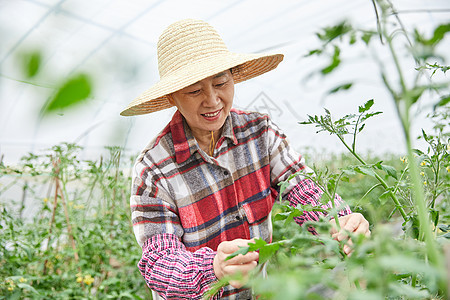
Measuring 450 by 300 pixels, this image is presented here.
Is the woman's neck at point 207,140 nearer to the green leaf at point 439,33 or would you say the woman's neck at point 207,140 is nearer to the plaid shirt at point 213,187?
the plaid shirt at point 213,187

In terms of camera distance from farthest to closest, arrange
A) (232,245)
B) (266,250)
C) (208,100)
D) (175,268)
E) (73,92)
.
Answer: (208,100) → (175,268) → (232,245) → (266,250) → (73,92)

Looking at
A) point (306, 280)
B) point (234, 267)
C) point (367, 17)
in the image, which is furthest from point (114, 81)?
point (367, 17)

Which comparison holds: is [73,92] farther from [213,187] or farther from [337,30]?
[213,187]

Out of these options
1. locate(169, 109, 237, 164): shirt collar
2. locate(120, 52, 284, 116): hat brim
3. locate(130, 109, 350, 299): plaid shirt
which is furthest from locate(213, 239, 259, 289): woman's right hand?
locate(169, 109, 237, 164): shirt collar

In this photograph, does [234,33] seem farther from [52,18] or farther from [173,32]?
[52,18]

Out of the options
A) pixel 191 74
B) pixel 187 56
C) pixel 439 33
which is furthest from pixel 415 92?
pixel 187 56

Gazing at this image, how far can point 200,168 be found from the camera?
157 centimetres

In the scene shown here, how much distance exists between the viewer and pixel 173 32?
1438 mm

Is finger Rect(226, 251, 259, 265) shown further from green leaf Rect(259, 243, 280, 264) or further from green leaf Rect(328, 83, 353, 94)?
green leaf Rect(328, 83, 353, 94)

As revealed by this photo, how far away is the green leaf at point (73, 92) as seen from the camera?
0.18 m

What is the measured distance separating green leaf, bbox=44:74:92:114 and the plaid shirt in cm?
113

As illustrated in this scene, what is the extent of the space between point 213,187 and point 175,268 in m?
0.45

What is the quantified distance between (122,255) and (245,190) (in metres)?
1.24

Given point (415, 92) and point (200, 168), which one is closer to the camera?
point (415, 92)
